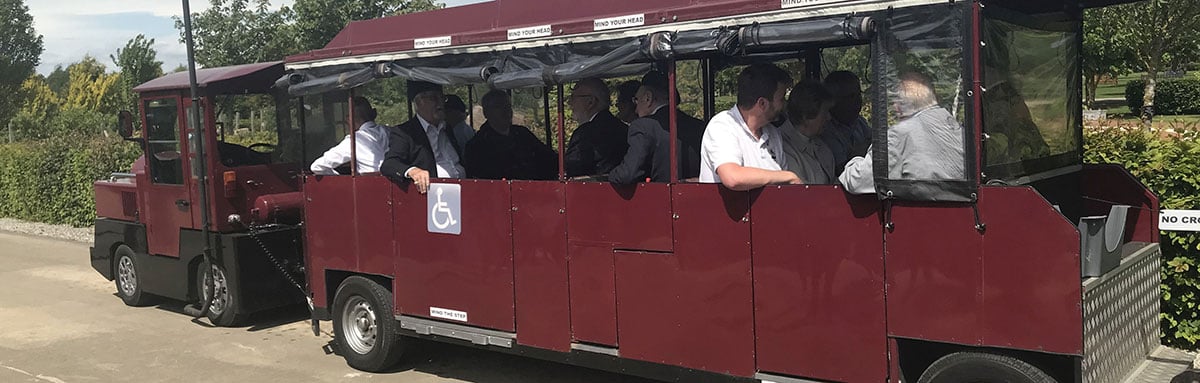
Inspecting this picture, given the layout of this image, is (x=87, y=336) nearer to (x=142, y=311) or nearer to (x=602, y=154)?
(x=142, y=311)

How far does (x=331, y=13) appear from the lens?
2388 cm

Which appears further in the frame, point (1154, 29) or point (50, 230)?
point (1154, 29)

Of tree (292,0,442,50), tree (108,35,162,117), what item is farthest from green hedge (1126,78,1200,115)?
tree (108,35,162,117)

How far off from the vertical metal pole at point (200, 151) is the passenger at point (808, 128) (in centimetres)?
575

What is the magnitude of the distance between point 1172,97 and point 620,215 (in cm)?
3787

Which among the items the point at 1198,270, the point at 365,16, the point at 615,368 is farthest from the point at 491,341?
the point at 365,16

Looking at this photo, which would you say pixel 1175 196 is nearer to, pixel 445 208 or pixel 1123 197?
pixel 1123 197

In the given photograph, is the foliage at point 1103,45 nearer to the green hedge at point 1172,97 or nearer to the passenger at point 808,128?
the green hedge at point 1172,97

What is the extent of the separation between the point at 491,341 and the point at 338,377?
157cm

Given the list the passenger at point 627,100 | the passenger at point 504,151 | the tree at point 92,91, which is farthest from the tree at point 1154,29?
the tree at point 92,91

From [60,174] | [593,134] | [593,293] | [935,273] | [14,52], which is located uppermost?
[14,52]

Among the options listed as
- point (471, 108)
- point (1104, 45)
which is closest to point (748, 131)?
point (471, 108)

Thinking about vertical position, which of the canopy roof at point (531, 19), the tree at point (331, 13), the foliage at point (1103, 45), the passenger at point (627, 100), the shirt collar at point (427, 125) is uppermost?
the tree at point (331, 13)

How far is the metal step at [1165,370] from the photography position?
15.7 feet
